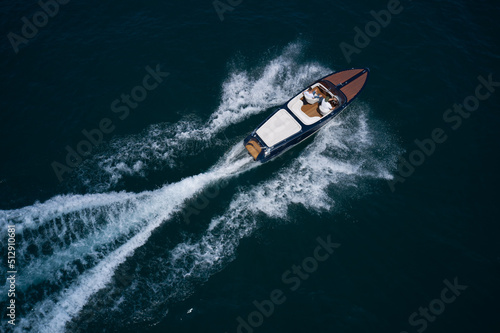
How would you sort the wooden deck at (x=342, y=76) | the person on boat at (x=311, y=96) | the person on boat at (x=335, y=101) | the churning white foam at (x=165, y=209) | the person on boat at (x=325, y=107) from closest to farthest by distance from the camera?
the churning white foam at (x=165, y=209)
the person on boat at (x=325, y=107)
the person on boat at (x=311, y=96)
the person on boat at (x=335, y=101)
the wooden deck at (x=342, y=76)

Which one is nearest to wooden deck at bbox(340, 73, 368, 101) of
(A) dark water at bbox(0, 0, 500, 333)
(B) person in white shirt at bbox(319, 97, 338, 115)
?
(A) dark water at bbox(0, 0, 500, 333)

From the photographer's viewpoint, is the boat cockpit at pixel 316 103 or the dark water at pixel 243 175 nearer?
the dark water at pixel 243 175

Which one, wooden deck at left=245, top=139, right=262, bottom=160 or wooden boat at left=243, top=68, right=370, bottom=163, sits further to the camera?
wooden boat at left=243, top=68, right=370, bottom=163

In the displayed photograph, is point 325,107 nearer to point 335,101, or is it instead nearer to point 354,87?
point 335,101

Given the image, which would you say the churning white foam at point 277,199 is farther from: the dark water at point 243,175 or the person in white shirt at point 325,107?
the person in white shirt at point 325,107

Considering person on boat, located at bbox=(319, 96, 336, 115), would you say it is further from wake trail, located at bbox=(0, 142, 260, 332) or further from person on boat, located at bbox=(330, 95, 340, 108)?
wake trail, located at bbox=(0, 142, 260, 332)

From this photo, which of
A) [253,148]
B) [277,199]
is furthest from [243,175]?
[277,199]

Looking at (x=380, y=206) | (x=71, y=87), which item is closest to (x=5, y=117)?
(x=71, y=87)

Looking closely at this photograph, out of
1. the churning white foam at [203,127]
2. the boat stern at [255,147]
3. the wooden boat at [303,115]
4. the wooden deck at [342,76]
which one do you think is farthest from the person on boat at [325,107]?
the boat stern at [255,147]
